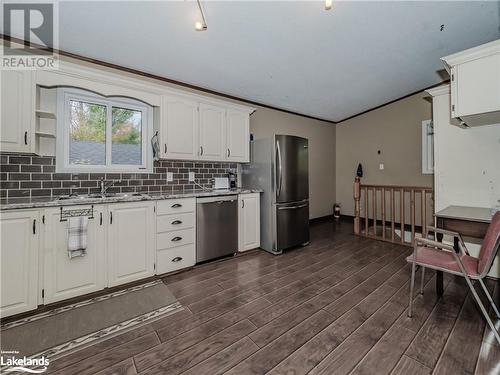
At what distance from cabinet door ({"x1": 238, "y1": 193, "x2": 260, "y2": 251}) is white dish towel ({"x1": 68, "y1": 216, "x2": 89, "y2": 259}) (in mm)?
1844

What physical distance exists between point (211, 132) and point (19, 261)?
2.43 m

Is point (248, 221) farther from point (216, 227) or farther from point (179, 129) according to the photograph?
point (179, 129)

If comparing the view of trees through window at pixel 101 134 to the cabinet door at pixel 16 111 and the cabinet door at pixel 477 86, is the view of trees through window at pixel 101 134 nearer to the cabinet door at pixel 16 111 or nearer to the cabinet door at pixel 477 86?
the cabinet door at pixel 16 111

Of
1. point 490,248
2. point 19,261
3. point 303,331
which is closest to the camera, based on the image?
point 490,248

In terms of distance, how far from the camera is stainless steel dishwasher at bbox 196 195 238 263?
2861 mm

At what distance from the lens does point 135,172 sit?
2889mm

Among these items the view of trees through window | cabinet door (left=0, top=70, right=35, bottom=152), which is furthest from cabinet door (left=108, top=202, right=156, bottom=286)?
cabinet door (left=0, top=70, right=35, bottom=152)

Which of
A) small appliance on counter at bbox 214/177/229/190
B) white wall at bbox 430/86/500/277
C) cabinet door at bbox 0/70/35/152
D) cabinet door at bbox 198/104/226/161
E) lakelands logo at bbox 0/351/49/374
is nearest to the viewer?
lakelands logo at bbox 0/351/49/374

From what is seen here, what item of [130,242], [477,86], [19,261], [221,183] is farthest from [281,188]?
[19,261]

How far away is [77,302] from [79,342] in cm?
64

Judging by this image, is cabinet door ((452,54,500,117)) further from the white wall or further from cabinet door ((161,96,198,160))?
cabinet door ((161,96,198,160))

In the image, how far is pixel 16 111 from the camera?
1.98 metres

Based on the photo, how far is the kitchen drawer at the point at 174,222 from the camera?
2.55 meters

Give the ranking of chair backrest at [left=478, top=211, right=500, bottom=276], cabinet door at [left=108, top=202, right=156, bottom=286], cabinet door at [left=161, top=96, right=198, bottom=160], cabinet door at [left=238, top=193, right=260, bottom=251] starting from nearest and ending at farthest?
chair backrest at [left=478, top=211, right=500, bottom=276], cabinet door at [left=108, top=202, right=156, bottom=286], cabinet door at [left=161, top=96, right=198, bottom=160], cabinet door at [left=238, top=193, right=260, bottom=251]
